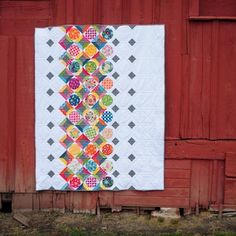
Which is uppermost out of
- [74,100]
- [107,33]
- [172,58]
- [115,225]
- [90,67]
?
[107,33]

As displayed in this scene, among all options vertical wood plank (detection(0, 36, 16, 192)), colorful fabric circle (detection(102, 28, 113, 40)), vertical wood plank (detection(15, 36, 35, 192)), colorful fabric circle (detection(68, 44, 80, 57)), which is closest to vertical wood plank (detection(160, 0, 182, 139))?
colorful fabric circle (detection(102, 28, 113, 40))

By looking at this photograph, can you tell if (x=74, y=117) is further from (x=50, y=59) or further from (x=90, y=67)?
(x=50, y=59)

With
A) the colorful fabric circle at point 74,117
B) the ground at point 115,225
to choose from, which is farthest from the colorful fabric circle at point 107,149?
the ground at point 115,225

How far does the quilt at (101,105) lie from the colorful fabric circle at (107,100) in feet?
0.04

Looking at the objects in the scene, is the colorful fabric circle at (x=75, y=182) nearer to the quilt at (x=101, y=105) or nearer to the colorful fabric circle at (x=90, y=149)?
the quilt at (x=101, y=105)

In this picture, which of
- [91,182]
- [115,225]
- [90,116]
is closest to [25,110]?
[90,116]

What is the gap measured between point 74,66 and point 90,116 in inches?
26.6

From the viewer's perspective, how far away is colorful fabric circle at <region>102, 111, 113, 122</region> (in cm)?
644

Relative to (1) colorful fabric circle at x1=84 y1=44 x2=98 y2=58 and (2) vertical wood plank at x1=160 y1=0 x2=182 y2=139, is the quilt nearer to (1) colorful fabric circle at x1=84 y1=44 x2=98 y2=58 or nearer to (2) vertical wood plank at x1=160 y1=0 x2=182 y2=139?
(1) colorful fabric circle at x1=84 y1=44 x2=98 y2=58

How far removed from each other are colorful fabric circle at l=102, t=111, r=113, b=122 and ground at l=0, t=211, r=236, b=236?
129 centimetres

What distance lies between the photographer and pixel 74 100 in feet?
21.2

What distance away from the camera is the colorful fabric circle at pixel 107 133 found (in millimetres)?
6449

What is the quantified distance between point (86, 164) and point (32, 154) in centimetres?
73

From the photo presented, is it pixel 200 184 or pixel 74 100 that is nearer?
pixel 74 100
